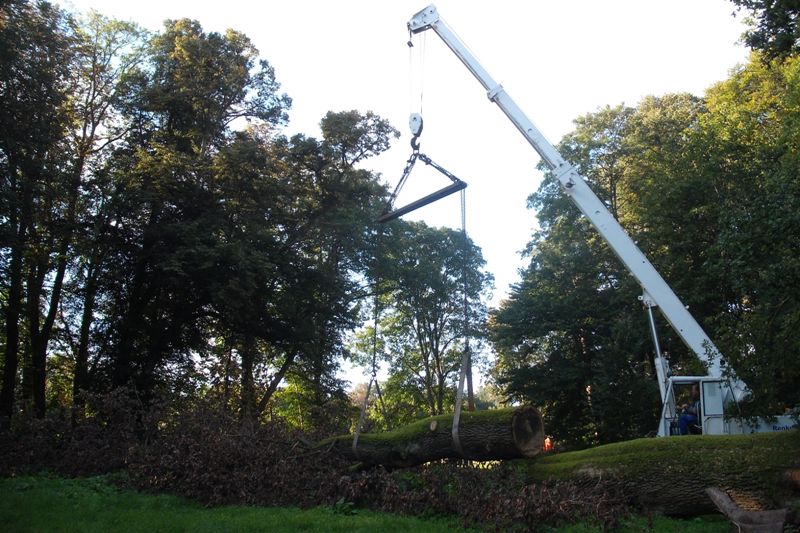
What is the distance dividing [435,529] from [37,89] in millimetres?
14897

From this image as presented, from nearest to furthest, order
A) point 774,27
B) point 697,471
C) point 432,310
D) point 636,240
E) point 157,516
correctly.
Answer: point 697,471 < point 157,516 < point 774,27 < point 636,240 < point 432,310

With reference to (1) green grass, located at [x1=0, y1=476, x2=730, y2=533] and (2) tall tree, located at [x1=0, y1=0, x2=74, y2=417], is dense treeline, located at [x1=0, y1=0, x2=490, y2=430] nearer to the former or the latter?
(2) tall tree, located at [x1=0, y1=0, x2=74, y2=417]

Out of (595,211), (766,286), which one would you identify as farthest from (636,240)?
(766,286)

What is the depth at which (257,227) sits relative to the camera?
20281 mm

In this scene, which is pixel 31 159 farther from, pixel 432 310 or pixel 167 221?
pixel 432 310

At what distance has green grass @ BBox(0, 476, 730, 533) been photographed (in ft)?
23.7

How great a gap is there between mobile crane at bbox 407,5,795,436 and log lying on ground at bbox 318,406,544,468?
4.38 m

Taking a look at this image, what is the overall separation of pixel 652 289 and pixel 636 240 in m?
10.7

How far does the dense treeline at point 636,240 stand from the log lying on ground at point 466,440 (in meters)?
7.82

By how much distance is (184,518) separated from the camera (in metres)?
7.83

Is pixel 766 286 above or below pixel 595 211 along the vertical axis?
below

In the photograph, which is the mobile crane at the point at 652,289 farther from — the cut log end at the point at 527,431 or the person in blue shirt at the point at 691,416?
the cut log end at the point at 527,431

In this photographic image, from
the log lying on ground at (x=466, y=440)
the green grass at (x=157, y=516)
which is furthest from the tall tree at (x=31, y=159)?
the log lying on ground at (x=466, y=440)

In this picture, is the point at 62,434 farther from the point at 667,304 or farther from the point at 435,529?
the point at 667,304
